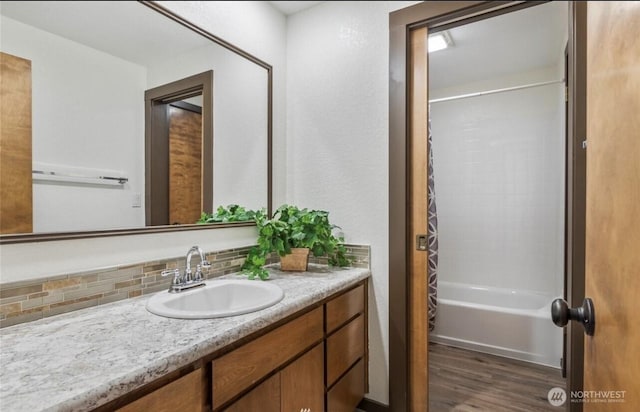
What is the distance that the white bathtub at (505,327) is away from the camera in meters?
2.01

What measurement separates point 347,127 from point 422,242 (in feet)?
2.22

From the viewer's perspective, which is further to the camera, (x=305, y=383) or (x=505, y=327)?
(x=505, y=327)

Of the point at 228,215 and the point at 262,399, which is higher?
the point at 228,215

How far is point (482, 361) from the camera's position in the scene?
2092 millimetres

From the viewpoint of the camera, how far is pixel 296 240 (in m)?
1.49

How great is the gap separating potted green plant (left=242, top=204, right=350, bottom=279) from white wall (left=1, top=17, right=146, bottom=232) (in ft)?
1.66

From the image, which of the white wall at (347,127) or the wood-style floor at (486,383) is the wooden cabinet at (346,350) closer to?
the white wall at (347,127)

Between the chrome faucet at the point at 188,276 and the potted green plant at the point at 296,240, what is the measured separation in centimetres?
24

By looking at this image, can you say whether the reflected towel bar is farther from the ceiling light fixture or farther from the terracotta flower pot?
the ceiling light fixture

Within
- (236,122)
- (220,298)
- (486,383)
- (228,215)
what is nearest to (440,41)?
(236,122)

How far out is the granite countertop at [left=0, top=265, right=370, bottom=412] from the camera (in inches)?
21.1

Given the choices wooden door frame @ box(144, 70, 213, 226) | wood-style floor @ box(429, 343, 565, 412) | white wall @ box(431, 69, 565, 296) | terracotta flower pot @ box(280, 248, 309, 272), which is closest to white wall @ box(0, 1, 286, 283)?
wooden door frame @ box(144, 70, 213, 226)

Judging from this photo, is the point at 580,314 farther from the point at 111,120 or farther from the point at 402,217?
the point at 111,120

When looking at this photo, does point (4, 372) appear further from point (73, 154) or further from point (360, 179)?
point (360, 179)
